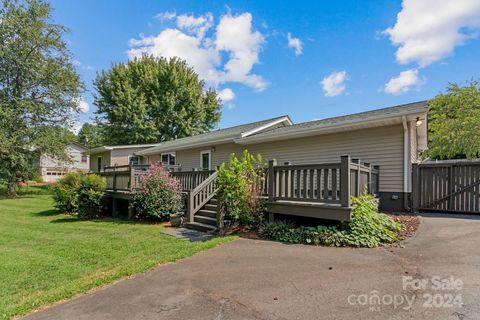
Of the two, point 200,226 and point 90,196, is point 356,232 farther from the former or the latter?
point 90,196

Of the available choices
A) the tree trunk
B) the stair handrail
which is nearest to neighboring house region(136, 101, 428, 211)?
the stair handrail

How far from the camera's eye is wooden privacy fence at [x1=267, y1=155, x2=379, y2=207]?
5730mm

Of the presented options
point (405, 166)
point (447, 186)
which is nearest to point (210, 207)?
point (405, 166)

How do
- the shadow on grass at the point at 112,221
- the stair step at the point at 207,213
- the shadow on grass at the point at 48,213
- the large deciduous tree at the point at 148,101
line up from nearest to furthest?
the stair step at the point at 207,213 → the shadow on grass at the point at 112,221 → the shadow on grass at the point at 48,213 → the large deciduous tree at the point at 148,101

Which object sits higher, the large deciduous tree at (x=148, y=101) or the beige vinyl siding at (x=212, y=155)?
the large deciduous tree at (x=148, y=101)

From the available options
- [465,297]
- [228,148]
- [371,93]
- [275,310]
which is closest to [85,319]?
[275,310]

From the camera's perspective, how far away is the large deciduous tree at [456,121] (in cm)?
1032

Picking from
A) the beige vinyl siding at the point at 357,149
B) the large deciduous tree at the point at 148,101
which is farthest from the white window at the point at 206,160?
the large deciduous tree at the point at 148,101

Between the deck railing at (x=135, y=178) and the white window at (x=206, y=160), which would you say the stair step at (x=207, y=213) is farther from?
the white window at (x=206, y=160)

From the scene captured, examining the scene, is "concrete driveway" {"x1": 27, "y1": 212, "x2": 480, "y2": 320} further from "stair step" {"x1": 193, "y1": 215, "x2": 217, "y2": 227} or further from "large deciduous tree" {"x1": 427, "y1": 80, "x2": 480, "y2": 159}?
"large deciduous tree" {"x1": 427, "y1": 80, "x2": 480, "y2": 159}

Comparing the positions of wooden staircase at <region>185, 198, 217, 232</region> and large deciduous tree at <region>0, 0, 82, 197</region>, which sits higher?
large deciduous tree at <region>0, 0, 82, 197</region>

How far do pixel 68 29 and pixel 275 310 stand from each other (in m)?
24.8

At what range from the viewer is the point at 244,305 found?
3.30 m

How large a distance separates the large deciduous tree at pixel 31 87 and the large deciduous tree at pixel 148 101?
8429 mm
